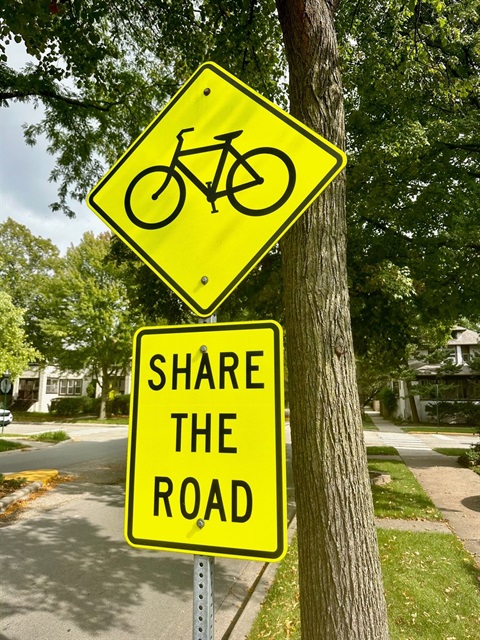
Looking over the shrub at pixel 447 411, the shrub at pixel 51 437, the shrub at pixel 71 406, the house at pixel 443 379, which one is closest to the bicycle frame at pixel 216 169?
the shrub at pixel 51 437

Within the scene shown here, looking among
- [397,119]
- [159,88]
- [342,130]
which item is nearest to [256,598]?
[342,130]

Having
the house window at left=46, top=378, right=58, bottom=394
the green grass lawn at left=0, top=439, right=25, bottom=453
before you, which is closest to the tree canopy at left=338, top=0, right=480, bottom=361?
the green grass lawn at left=0, top=439, right=25, bottom=453

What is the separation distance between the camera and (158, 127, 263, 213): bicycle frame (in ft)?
6.27

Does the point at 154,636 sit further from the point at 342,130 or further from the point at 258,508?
the point at 342,130

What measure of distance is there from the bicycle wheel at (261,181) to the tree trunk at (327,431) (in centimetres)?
88

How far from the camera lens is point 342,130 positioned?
3.00m

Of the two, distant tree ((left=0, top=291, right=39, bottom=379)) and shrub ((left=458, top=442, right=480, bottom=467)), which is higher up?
distant tree ((left=0, top=291, right=39, bottom=379))

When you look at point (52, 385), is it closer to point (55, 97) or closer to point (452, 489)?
point (55, 97)

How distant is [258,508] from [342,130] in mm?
2396

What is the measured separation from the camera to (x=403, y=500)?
350 inches

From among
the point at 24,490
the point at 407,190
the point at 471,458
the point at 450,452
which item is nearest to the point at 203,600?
the point at 24,490

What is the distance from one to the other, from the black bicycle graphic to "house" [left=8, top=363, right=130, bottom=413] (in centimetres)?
4388

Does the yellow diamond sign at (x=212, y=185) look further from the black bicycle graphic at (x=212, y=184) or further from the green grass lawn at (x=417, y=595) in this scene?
the green grass lawn at (x=417, y=595)

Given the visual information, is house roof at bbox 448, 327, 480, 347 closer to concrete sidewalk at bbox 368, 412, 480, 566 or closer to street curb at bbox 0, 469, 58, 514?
concrete sidewalk at bbox 368, 412, 480, 566
